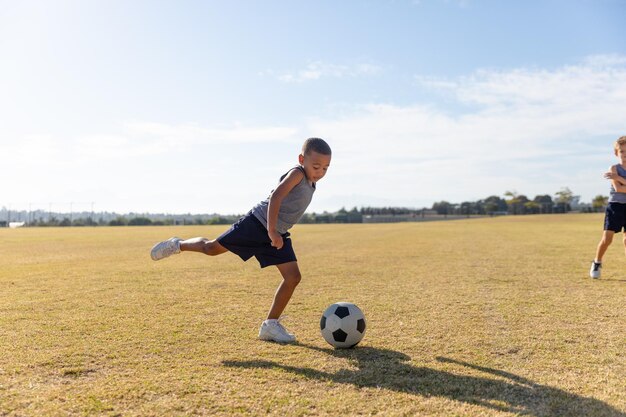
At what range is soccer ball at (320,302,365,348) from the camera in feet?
13.2

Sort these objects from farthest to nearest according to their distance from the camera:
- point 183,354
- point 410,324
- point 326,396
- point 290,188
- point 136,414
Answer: point 410,324, point 290,188, point 183,354, point 326,396, point 136,414

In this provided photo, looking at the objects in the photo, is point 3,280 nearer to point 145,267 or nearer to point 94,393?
point 145,267

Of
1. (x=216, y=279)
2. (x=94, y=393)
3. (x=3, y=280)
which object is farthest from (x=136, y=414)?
(x=3, y=280)

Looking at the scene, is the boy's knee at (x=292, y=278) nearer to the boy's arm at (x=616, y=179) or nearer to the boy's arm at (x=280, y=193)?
the boy's arm at (x=280, y=193)

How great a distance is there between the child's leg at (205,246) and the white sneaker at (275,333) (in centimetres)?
83

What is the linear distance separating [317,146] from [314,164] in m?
0.15

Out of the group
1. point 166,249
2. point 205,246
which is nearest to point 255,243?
point 205,246

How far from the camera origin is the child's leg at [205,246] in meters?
4.70

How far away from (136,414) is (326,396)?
1042 millimetres

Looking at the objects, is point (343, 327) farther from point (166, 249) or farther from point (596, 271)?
point (596, 271)

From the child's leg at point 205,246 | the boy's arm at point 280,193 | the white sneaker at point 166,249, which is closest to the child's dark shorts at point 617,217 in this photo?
the boy's arm at point 280,193

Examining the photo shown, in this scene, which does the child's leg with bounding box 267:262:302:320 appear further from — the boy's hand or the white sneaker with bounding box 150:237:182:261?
the white sneaker with bounding box 150:237:182:261

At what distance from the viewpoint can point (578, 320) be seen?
4.98 metres

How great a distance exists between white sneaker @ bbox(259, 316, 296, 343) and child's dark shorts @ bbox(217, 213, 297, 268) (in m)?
0.55
